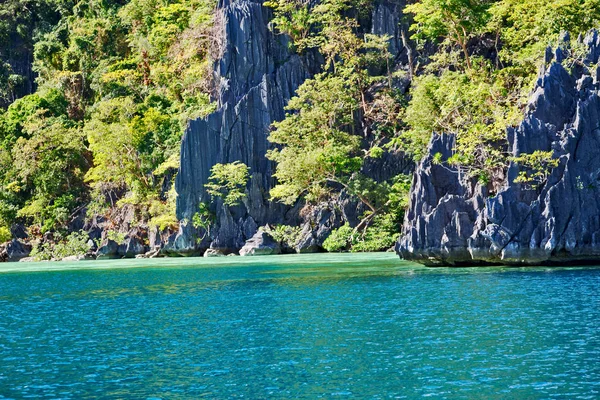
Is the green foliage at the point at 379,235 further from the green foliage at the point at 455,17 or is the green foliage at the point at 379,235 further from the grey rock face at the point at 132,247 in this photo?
the grey rock face at the point at 132,247

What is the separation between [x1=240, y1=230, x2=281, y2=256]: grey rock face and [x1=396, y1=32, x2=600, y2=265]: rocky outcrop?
788 inches

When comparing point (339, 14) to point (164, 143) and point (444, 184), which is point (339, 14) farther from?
point (444, 184)

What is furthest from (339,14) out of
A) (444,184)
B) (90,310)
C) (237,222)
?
(90,310)

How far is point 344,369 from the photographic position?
15297 millimetres

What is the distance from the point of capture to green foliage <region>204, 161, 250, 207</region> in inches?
2190

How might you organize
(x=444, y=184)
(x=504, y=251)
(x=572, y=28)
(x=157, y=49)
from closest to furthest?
(x=504, y=251), (x=444, y=184), (x=572, y=28), (x=157, y=49)

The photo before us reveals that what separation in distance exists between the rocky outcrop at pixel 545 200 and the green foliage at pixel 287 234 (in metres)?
19.3

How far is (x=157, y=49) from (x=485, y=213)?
41.8 m

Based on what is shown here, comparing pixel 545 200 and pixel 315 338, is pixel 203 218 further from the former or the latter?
pixel 315 338

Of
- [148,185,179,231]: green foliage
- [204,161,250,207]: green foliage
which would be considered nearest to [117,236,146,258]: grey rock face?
[148,185,179,231]: green foliage

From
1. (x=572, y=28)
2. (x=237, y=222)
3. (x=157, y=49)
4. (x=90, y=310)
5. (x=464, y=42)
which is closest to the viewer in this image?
(x=90, y=310)

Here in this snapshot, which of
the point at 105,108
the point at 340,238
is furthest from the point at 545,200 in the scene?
the point at 105,108

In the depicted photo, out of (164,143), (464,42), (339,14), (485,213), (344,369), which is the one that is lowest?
(344,369)

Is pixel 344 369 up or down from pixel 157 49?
down
